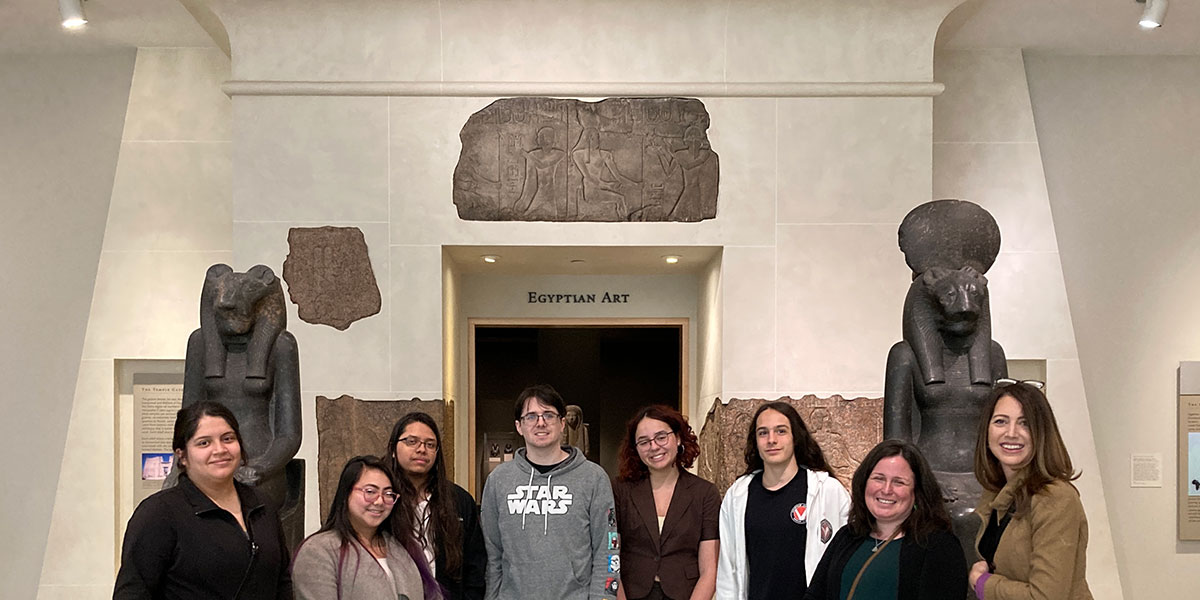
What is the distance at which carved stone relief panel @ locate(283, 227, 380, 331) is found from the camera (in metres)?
7.53

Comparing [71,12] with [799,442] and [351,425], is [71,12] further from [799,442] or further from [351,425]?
[799,442]

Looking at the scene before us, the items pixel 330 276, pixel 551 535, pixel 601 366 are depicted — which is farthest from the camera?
pixel 601 366

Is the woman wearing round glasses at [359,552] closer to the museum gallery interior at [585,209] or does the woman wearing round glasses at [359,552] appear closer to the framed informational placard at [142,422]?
the museum gallery interior at [585,209]

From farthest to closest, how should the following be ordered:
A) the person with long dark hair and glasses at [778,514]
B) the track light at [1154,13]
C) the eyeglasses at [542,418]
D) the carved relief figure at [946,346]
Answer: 1. the track light at [1154,13]
2. the carved relief figure at [946,346]
3. the eyeglasses at [542,418]
4. the person with long dark hair and glasses at [778,514]

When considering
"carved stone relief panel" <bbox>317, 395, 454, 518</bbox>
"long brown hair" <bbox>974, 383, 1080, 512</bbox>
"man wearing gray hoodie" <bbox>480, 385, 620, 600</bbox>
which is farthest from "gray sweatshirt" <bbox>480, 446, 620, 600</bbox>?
"carved stone relief panel" <bbox>317, 395, 454, 518</bbox>

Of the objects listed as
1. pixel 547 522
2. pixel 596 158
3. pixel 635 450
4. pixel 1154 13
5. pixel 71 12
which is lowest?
pixel 547 522

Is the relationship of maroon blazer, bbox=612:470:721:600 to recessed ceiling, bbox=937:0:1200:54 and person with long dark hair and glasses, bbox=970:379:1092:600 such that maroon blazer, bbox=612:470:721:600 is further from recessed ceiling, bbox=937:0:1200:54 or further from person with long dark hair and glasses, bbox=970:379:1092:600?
recessed ceiling, bbox=937:0:1200:54

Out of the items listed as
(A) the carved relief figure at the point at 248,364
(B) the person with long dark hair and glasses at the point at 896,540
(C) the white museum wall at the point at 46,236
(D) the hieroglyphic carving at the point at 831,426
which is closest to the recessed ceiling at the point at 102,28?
(C) the white museum wall at the point at 46,236

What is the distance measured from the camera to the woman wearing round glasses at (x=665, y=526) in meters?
4.48

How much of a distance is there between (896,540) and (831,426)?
4349 millimetres

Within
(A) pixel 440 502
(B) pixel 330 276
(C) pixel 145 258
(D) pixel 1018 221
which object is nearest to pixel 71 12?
(B) pixel 330 276

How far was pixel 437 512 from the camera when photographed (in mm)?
4293

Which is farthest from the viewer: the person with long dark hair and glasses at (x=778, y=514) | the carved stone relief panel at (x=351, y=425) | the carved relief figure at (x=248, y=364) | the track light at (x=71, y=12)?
the carved stone relief panel at (x=351, y=425)

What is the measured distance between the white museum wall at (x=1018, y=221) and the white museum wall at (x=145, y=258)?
17.7 feet
